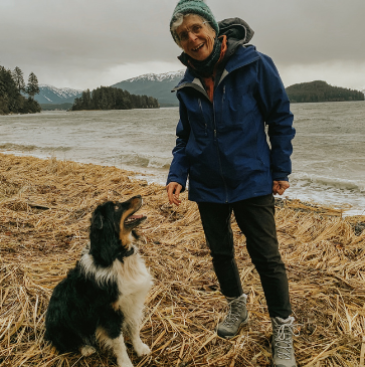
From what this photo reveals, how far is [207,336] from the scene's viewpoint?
7.79 feet

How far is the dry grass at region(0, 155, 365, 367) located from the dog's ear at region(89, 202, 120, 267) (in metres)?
0.86

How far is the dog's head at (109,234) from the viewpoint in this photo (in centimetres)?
197

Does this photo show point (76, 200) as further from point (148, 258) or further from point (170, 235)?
point (148, 258)

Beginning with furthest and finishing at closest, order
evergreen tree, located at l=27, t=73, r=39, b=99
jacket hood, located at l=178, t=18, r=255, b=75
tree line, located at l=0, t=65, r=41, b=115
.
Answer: evergreen tree, located at l=27, t=73, r=39, b=99 < tree line, located at l=0, t=65, r=41, b=115 < jacket hood, located at l=178, t=18, r=255, b=75

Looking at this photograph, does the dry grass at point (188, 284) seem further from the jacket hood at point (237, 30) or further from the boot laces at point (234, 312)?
the jacket hood at point (237, 30)

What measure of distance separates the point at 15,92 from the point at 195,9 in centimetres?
10035

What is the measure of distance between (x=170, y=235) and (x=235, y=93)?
8.92 ft

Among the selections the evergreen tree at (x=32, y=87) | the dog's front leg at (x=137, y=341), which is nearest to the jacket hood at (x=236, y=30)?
the dog's front leg at (x=137, y=341)

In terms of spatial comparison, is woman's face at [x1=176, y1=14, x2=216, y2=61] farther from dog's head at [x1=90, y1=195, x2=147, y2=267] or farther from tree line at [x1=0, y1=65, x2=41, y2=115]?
tree line at [x1=0, y1=65, x2=41, y2=115]

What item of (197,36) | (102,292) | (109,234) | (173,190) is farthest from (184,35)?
(102,292)

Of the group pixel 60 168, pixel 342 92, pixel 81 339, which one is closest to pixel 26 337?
pixel 81 339

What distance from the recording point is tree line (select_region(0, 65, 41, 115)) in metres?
80.4

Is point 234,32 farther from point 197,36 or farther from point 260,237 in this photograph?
point 260,237

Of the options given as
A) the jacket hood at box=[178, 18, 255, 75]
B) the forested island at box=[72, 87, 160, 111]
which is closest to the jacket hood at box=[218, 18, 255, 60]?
the jacket hood at box=[178, 18, 255, 75]
